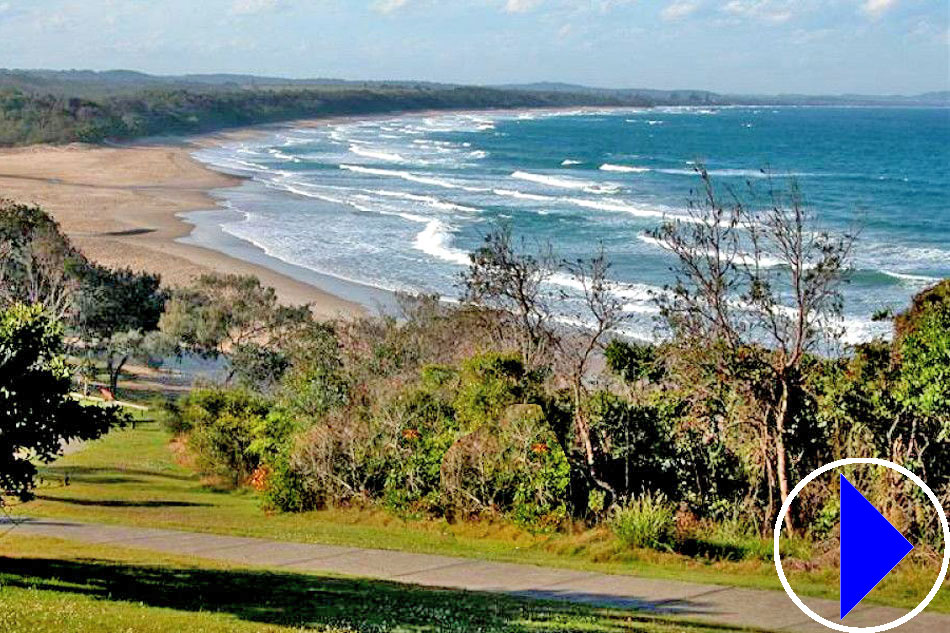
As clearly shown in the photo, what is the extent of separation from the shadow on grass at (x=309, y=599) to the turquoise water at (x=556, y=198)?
12.1 metres

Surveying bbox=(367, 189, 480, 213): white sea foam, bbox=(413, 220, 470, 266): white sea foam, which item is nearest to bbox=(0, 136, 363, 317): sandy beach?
bbox=(413, 220, 470, 266): white sea foam

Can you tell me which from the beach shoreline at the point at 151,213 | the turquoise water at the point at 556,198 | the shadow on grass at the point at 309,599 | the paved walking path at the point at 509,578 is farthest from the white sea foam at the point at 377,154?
the shadow on grass at the point at 309,599

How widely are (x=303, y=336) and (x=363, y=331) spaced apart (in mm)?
1927

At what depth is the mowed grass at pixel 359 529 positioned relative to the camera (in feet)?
52.9

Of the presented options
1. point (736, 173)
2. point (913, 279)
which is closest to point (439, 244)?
point (913, 279)

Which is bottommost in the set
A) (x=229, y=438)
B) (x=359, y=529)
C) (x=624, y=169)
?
(x=359, y=529)

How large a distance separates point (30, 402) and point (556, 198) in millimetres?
63770

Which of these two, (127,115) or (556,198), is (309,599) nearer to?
(556,198)

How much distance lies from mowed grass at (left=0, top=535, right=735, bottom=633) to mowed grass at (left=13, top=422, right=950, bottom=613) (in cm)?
279

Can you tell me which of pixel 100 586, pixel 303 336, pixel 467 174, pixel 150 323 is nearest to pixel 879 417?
pixel 100 586

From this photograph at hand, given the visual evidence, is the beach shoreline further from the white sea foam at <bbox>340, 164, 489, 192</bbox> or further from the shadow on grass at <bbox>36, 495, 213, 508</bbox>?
the shadow on grass at <bbox>36, 495, 213, 508</bbox>

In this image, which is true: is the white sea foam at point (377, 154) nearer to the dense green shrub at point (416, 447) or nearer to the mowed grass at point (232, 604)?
the dense green shrub at point (416, 447)

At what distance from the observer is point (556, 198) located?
75.9 m

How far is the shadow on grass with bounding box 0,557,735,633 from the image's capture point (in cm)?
1259
